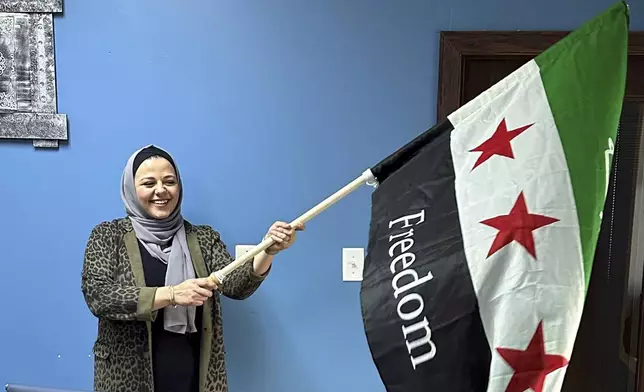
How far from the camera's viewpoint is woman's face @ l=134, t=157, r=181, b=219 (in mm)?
1634

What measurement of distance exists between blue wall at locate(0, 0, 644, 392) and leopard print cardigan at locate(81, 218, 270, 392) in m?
0.29

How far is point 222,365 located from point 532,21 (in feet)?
4.38

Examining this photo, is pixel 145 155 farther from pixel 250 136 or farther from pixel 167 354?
pixel 167 354

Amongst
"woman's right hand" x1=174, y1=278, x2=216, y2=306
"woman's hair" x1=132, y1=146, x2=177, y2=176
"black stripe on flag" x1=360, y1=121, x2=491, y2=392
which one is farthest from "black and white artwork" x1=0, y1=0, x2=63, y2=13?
"black stripe on flag" x1=360, y1=121, x2=491, y2=392

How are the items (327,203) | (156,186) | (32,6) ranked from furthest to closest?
1. (32,6)
2. (156,186)
3. (327,203)

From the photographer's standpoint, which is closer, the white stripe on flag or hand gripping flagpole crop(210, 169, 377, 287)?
the white stripe on flag

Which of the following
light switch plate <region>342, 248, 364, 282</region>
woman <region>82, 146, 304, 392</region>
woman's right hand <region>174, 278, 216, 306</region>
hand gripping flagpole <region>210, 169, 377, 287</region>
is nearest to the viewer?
hand gripping flagpole <region>210, 169, 377, 287</region>

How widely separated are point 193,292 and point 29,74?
0.92 meters

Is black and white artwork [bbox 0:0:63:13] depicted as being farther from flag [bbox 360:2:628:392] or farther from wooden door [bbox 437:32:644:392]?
flag [bbox 360:2:628:392]

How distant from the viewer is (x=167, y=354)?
1.66 m

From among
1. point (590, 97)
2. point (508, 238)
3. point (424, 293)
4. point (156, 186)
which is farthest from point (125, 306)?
point (590, 97)

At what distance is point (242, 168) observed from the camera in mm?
1927

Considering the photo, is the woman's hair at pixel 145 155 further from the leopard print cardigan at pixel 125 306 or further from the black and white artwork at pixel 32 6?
the black and white artwork at pixel 32 6

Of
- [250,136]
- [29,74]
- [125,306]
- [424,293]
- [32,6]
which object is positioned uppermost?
[32,6]
